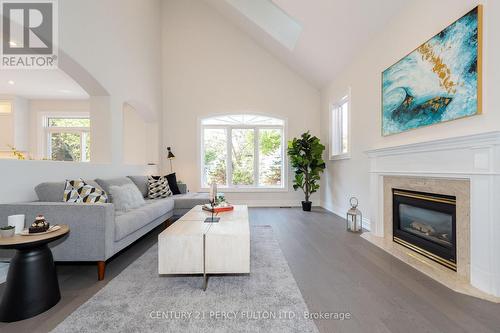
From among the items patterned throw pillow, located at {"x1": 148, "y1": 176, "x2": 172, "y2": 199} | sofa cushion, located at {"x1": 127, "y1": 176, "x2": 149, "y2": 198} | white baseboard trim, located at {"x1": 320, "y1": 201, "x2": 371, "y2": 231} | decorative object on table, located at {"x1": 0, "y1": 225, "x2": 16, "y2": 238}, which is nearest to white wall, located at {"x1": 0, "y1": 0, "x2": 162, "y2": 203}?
sofa cushion, located at {"x1": 127, "y1": 176, "x2": 149, "y2": 198}

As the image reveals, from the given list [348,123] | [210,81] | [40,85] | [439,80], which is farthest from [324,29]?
[40,85]

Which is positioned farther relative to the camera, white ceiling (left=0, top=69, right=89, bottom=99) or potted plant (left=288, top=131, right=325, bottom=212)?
potted plant (left=288, top=131, right=325, bottom=212)

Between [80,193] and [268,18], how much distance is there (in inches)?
191

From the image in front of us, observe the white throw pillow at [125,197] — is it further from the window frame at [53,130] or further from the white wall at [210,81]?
the window frame at [53,130]

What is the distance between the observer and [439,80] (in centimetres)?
A: 239

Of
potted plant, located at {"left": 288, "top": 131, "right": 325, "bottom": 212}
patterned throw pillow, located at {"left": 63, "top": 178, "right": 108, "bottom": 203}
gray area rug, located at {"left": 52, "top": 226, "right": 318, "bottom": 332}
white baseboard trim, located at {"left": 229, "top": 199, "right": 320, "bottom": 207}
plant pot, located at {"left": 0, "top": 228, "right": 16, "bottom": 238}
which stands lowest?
gray area rug, located at {"left": 52, "top": 226, "right": 318, "bottom": 332}

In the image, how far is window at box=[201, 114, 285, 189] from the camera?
6.34 m

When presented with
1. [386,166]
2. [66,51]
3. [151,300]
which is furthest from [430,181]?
[66,51]

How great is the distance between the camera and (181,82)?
6227 millimetres

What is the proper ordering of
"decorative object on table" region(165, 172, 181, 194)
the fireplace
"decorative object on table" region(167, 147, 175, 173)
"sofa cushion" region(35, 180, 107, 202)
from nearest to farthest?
the fireplace < "sofa cushion" region(35, 180, 107, 202) < "decorative object on table" region(165, 172, 181, 194) < "decorative object on table" region(167, 147, 175, 173)

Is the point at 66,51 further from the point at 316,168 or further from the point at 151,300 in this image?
the point at 316,168

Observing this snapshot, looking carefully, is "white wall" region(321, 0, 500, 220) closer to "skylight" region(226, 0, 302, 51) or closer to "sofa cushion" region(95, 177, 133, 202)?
"skylight" region(226, 0, 302, 51)

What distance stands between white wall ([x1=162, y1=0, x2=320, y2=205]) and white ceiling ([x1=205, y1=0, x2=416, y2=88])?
0.42 m

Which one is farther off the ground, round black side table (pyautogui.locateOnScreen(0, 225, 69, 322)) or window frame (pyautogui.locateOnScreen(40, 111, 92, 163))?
window frame (pyautogui.locateOnScreen(40, 111, 92, 163))
